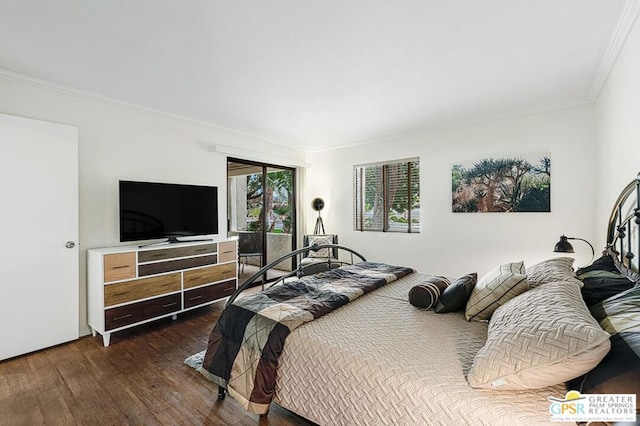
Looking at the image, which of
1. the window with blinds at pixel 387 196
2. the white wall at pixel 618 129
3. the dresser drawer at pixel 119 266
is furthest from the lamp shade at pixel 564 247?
the dresser drawer at pixel 119 266

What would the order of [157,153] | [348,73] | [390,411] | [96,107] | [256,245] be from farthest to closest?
[256,245] < [157,153] < [96,107] < [348,73] < [390,411]

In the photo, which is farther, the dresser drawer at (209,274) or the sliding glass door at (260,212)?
the sliding glass door at (260,212)

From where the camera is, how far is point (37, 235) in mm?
2732

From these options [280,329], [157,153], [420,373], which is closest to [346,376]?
[420,373]

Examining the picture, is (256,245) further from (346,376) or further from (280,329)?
(346,376)

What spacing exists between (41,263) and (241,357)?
2.34 meters

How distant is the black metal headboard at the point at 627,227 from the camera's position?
1932mm

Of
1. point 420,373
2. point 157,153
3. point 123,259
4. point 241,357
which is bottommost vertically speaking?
point 241,357

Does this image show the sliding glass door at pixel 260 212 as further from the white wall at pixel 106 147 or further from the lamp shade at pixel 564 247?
the lamp shade at pixel 564 247

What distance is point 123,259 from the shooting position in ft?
9.78

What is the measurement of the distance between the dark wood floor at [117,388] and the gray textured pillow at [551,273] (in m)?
1.63

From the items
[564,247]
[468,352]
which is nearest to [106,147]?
[468,352]

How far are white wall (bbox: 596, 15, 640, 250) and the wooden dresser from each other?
13.0ft

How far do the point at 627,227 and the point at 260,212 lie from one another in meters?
4.44
